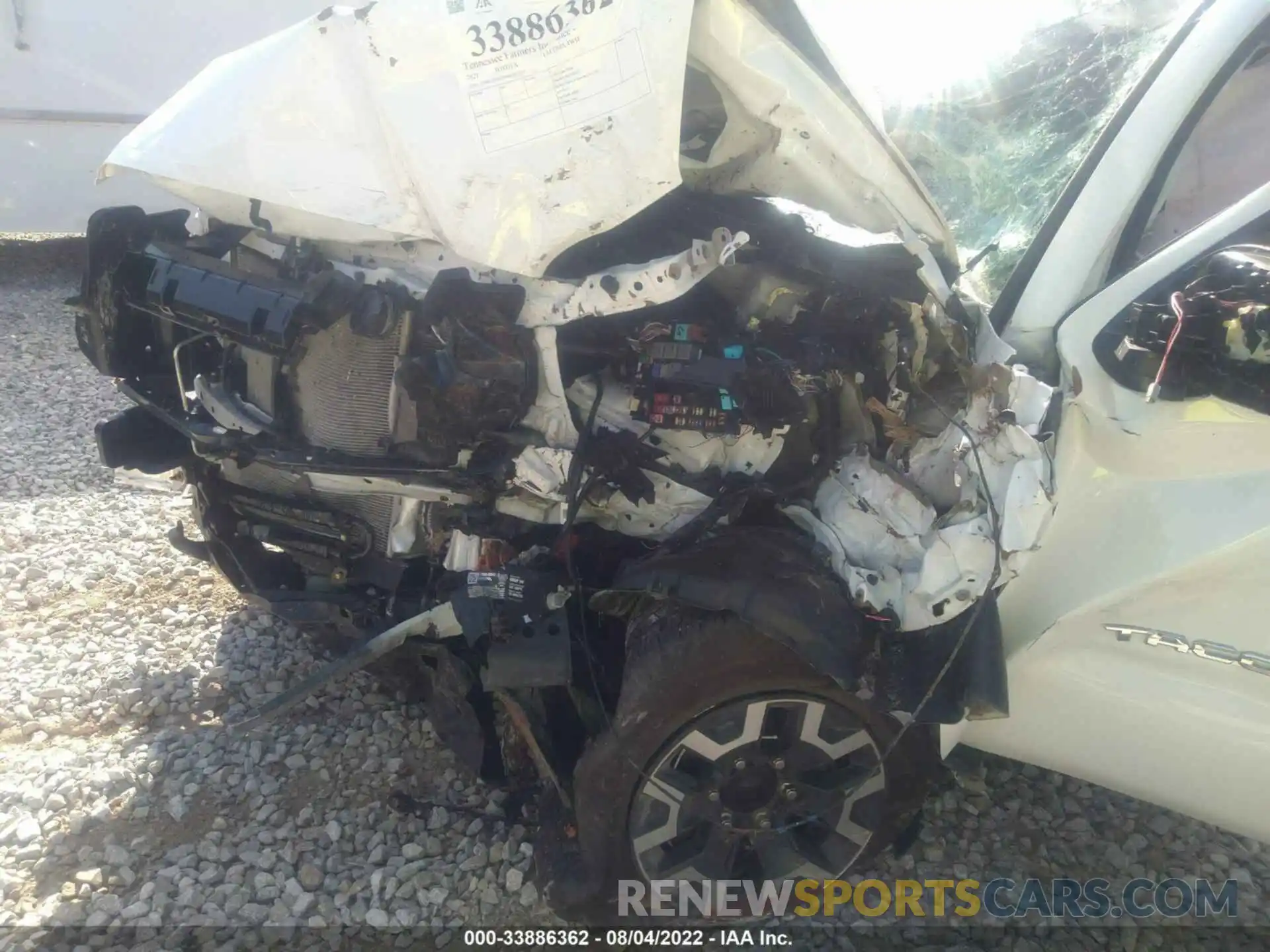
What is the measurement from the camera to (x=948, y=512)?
2.12 m

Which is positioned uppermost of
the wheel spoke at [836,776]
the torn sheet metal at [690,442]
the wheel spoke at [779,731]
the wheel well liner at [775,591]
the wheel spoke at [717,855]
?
the torn sheet metal at [690,442]

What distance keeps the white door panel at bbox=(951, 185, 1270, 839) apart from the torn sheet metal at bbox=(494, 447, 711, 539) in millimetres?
797

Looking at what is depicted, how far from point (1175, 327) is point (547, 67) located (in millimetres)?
1393

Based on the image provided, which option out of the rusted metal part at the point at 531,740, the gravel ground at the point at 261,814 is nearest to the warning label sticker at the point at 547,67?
the rusted metal part at the point at 531,740

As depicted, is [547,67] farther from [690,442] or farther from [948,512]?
[948,512]

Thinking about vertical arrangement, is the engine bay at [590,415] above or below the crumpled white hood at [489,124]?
below

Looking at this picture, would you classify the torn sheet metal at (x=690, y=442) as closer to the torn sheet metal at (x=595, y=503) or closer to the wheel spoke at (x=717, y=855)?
the torn sheet metal at (x=595, y=503)

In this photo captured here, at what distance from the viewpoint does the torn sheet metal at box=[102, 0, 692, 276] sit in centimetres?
187

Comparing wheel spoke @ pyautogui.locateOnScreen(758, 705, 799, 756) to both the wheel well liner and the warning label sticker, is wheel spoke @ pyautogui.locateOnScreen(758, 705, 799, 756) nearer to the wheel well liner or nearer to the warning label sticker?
the wheel well liner

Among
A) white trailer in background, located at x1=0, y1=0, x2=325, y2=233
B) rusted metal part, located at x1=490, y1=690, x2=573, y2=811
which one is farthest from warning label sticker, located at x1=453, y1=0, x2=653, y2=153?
white trailer in background, located at x1=0, y1=0, x2=325, y2=233

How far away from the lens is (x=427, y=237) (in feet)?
6.58

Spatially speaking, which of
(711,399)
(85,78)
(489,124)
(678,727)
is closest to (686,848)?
(678,727)

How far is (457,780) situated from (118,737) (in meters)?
1.08

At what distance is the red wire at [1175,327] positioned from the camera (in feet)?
6.03
